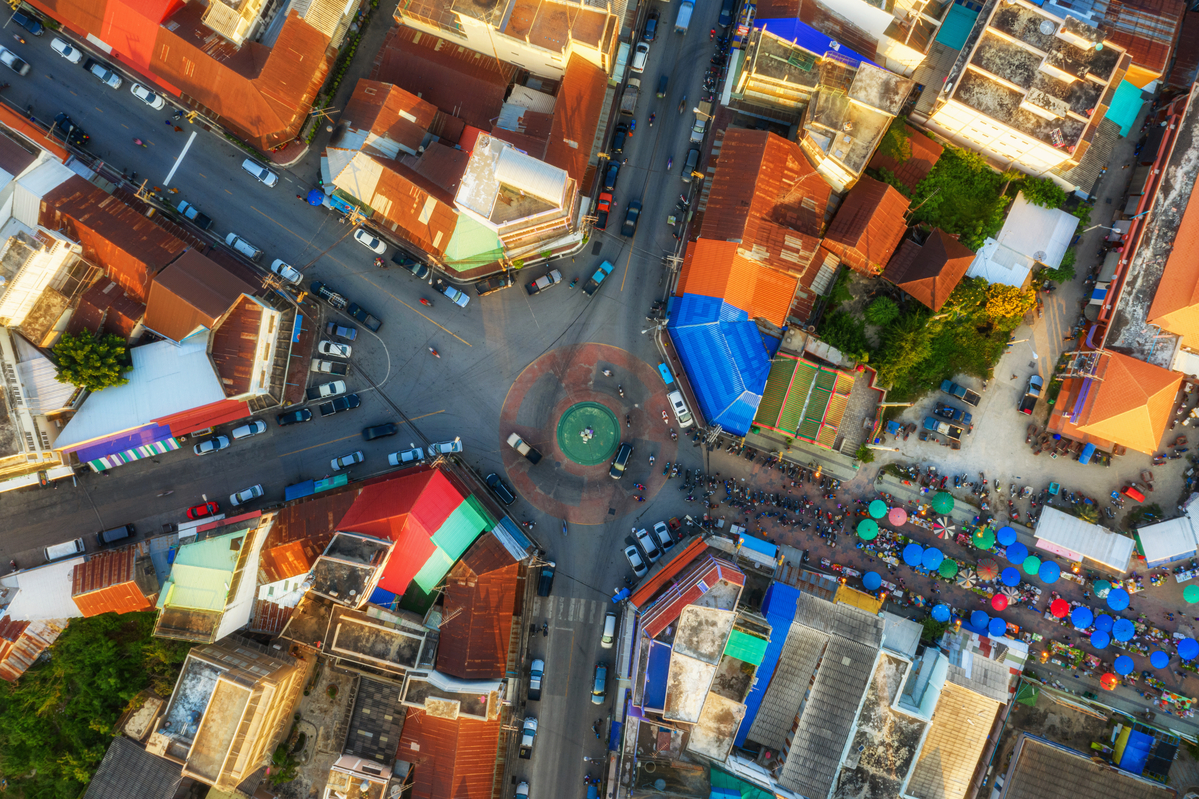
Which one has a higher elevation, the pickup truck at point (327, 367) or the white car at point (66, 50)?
the white car at point (66, 50)

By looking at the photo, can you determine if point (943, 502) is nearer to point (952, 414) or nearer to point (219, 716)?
point (952, 414)

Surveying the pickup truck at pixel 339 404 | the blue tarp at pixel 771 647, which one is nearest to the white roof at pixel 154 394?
the pickup truck at pixel 339 404

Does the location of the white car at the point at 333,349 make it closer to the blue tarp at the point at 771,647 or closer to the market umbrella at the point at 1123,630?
the blue tarp at the point at 771,647

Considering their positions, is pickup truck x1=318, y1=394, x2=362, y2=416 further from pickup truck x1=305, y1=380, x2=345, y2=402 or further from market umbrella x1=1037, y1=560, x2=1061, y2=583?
market umbrella x1=1037, y1=560, x2=1061, y2=583

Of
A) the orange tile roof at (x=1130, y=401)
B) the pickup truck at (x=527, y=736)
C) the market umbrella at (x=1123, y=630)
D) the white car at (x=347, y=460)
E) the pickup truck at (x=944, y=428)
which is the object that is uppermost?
the orange tile roof at (x=1130, y=401)

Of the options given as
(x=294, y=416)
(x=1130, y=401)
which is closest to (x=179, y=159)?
(x=294, y=416)

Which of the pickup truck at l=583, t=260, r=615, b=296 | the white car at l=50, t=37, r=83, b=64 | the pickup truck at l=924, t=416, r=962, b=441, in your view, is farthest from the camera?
the pickup truck at l=583, t=260, r=615, b=296

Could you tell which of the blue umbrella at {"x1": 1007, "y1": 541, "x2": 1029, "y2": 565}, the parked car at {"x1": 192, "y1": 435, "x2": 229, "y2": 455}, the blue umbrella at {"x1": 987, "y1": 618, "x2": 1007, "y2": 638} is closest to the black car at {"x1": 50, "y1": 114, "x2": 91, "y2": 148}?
the parked car at {"x1": 192, "y1": 435, "x2": 229, "y2": 455}

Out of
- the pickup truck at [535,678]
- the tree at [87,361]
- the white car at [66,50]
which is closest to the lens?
the tree at [87,361]
